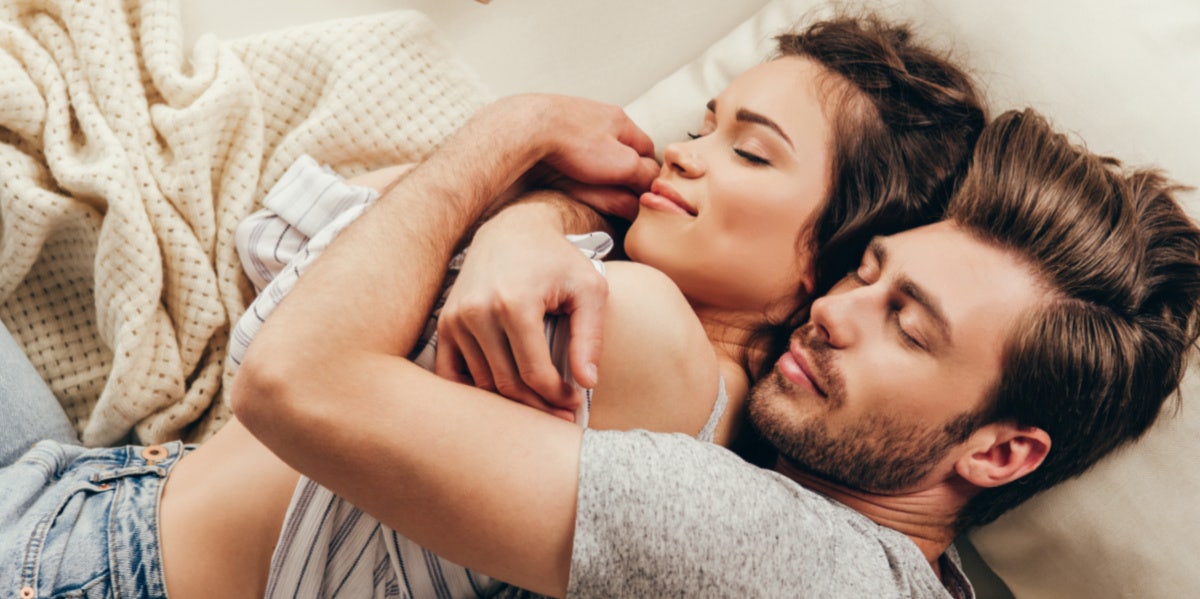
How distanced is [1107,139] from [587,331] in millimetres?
868

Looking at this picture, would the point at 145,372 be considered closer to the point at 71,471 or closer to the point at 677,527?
the point at 71,471

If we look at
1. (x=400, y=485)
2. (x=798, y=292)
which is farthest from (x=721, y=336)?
(x=400, y=485)

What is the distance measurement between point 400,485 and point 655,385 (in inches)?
12.9

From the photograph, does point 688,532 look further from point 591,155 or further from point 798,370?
point 591,155

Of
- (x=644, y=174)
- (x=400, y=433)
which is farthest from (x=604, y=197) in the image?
(x=400, y=433)

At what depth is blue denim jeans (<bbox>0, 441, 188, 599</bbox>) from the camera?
1.07 meters

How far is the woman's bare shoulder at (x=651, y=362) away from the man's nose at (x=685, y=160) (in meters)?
0.24

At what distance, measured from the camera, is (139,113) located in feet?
4.63

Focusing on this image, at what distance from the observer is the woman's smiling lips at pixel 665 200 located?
4.23ft

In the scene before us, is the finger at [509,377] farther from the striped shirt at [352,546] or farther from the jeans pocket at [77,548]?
the jeans pocket at [77,548]

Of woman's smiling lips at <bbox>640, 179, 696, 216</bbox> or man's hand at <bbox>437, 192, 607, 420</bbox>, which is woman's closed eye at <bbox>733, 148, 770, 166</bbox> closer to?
woman's smiling lips at <bbox>640, 179, 696, 216</bbox>

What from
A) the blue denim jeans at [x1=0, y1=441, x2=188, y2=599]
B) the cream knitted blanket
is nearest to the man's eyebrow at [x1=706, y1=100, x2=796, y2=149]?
the cream knitted blanket

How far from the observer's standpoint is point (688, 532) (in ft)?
2.96

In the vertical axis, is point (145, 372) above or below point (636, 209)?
below
